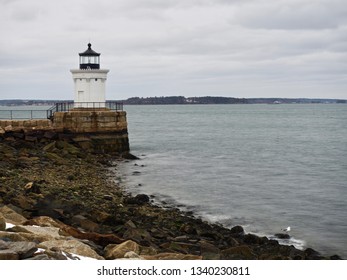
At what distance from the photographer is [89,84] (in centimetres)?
2523

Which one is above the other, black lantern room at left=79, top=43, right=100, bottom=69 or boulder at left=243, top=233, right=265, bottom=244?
black lantern room at left=79, top=43, right=100, bottom=69

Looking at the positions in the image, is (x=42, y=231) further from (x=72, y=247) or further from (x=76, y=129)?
(x=76, y=129)

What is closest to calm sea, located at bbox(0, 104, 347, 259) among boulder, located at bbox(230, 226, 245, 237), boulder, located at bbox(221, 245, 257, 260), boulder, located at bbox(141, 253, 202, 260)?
boulder, located at bbox(230, 226, 245, 237)

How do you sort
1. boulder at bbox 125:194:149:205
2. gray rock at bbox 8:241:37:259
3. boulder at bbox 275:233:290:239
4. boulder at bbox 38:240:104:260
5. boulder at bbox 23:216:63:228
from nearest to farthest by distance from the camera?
1. gray rock at bbox 8:241:37:259
2. boulder at bbox 38:240:104:260
3. boulder at bbox 23:216:63:228
4. boulder at bbox 275:233:290:239
5. boulder at bbox 125:194:149:205

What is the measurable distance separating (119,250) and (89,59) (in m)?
19.7

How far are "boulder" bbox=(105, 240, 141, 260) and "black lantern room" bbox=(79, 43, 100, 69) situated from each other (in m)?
18.9

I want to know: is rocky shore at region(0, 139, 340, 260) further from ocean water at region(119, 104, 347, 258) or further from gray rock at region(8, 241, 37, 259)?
ocean water at region(119, 104, 347, 258)

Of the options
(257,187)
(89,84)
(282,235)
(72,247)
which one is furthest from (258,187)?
(72,247)

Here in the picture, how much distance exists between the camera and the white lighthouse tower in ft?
82.5

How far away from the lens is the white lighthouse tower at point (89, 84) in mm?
25156

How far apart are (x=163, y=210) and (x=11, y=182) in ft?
13.8

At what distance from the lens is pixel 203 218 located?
14.1 metres

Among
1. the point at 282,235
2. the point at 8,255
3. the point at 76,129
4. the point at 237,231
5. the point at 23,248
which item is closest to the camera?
the point at 8,255

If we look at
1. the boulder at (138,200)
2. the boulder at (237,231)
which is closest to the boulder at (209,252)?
the boulder at (237,231)
